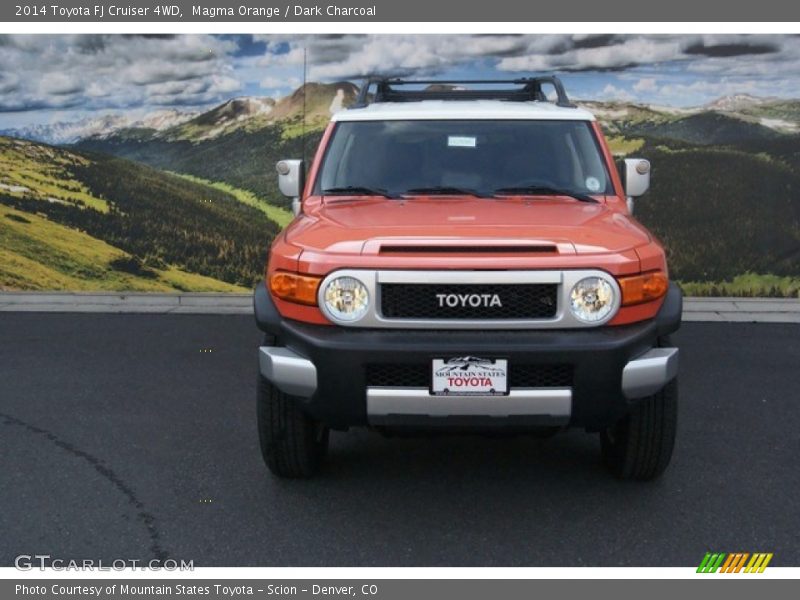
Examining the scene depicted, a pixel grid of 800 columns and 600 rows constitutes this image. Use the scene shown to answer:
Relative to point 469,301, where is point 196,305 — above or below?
below

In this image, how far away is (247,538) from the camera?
4.31m

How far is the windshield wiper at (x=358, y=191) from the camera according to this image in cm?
546

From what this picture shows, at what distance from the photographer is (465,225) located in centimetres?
460

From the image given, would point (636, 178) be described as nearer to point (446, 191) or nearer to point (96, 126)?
point (446, 191)

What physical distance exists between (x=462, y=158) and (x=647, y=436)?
186cm

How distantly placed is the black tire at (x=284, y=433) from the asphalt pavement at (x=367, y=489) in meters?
0.12

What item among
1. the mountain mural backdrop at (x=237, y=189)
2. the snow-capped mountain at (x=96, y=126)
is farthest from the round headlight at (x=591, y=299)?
the snow-capped mountain at (x=96, y=126)

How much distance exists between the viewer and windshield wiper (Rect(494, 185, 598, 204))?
17.6 ft

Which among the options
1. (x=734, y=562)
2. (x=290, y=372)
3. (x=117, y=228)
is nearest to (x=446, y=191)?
(x=290, y=372)

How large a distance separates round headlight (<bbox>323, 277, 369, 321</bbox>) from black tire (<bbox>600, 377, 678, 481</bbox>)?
130 centimetres

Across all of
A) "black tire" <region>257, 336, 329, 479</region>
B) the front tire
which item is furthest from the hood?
the front tire

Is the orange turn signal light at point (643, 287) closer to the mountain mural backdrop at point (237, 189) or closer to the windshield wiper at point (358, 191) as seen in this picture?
the windshield wiper at point (358, 191)

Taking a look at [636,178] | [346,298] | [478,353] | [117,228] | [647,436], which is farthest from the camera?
[117,228]
